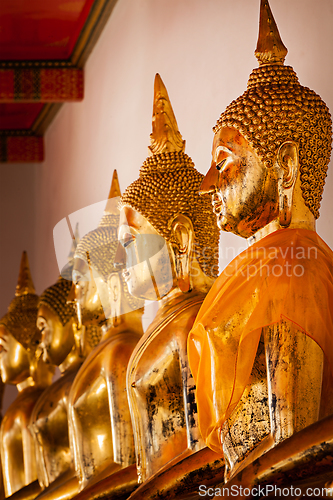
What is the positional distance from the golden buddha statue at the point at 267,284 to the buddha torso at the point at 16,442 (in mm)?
2119

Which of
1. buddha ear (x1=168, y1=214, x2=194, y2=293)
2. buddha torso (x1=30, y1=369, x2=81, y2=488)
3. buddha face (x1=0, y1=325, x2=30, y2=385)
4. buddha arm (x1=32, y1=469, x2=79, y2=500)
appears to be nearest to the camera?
buddha ear (x1=168, y1=214, x2=194, y2=293)

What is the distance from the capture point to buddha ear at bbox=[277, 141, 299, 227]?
175cm

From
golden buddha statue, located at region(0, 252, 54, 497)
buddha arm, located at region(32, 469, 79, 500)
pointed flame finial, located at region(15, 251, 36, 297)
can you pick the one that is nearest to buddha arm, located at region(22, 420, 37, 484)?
golden buddha statue, located at region(0, 252, 54, 497)

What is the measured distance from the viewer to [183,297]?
229 centimetres

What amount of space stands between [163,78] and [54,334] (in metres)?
1.35

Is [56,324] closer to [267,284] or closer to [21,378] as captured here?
[21,378]

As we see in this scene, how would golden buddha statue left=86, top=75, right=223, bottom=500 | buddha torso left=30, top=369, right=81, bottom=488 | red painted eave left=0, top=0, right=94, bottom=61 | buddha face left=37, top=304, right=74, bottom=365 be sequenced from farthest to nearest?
red painted eave left=0, top=0, right=94, bottom=61, buddha face left=37, top=304, right=74, bottom=365, buddha torso left=30, top=369, right=81, bottom=488, golden buddha statue left=86, top=75, right=223, bottom=500

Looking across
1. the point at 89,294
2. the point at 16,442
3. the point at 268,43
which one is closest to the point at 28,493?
the point at 16,442

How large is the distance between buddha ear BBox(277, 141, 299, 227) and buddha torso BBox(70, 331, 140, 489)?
1036 mm

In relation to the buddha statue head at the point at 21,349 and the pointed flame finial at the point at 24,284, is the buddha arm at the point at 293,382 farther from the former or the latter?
the pointed flame finial at the point at 24,284

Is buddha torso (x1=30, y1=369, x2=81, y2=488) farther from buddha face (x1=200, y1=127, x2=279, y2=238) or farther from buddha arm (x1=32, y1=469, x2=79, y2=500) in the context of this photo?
buddha face (x1=200, y1=127, x2=279, y2=238)

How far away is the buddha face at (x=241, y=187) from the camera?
1759mm

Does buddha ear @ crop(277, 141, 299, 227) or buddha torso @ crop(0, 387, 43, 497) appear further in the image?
buddha torso @ crop(0, 387, 43, 497)

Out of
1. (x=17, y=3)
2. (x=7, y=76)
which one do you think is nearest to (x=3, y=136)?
(x=7, y=76)
